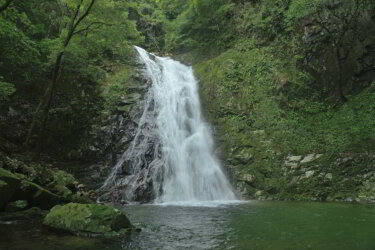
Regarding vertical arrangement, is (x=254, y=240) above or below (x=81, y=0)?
below

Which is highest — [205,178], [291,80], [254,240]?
[291,80]

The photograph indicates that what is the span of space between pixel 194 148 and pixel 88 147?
4.59 m

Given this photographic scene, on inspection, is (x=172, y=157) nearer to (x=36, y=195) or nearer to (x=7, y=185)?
(x=36, y=195)

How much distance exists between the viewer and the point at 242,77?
17.7 meters

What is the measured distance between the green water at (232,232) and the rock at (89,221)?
0.73 feet

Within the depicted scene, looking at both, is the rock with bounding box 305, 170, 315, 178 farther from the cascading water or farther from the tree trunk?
the tree trunk

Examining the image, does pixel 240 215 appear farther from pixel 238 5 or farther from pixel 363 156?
pixel 238 5

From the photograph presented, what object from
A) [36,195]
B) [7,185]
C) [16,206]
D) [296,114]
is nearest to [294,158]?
[296,114]

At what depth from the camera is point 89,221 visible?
6.37m

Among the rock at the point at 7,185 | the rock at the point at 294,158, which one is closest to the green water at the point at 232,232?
the rock at the point at 7,185

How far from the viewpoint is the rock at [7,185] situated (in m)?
7.01

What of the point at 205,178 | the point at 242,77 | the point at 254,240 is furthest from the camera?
the point at 242,77

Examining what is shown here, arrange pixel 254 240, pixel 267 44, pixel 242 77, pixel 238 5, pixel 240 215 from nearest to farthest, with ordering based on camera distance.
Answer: pixel 254 240, pixel 240 215, pixel 242 77, pixel 267 44, pixel 238 5

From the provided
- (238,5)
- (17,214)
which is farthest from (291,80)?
(17,214)
